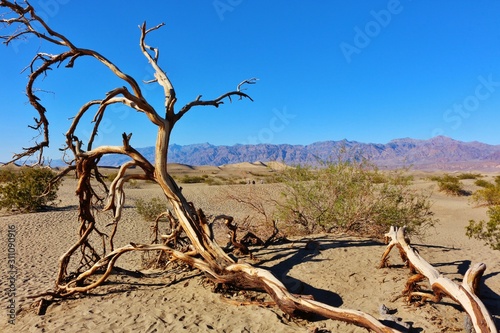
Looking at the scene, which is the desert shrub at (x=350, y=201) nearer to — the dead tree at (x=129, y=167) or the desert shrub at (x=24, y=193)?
the dead tree at (x=129, y=167)

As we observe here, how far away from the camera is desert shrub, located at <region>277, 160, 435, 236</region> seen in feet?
30.2

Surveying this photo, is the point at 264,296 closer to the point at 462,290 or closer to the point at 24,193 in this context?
the point at 462,290

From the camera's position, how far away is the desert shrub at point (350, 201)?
30.2 feet

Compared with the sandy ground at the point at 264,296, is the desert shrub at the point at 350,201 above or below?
above

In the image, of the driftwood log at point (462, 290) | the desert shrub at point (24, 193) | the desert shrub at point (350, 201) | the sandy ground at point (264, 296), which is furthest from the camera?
the desert shrub at point (24, 193)

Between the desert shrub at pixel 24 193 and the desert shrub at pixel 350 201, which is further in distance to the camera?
the desert shrub at pixel 24 193

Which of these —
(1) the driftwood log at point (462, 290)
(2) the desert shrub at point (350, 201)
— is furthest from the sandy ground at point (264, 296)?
(2) the desert shrub at point (350, 201)

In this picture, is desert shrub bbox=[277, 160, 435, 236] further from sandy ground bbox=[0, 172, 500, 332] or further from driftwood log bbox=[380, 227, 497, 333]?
driftwood log bbox=[380, 227, 497, 333]

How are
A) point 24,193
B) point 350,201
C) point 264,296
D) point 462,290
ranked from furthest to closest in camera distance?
point 24,193, point 350,201, point 264,296, point 462,290

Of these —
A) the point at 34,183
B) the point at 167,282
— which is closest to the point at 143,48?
the point at 167,282

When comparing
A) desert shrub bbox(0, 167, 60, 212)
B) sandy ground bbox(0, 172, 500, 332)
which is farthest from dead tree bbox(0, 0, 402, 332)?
desert shrub bbox(0, 167, 60, 212)

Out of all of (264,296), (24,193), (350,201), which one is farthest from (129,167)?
(24,193)

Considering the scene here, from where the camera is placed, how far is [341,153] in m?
9.80

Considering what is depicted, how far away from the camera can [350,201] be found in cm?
922
